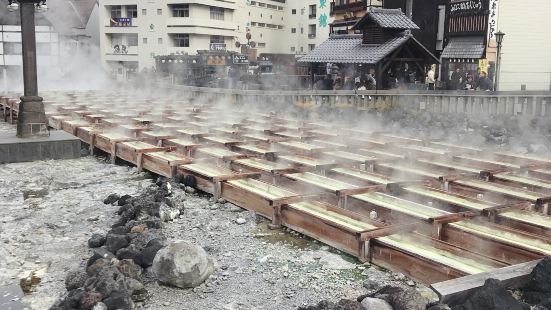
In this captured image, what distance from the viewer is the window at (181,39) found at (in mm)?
42281

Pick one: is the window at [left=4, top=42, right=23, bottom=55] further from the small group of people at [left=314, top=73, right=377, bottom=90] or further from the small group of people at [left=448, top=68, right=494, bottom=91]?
the small group of people at [left=448, top=68, right=494, bottom=91]

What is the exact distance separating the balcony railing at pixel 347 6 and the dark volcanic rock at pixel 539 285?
76.2 ft

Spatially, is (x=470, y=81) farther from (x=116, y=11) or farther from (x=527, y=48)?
(x=116, y=11)

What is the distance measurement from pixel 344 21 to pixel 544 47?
9698 mm

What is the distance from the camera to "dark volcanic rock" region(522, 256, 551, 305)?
3.49 meters

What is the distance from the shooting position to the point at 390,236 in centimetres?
475

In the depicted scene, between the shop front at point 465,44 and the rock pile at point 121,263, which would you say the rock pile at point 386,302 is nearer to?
the rock pile at point 121,263

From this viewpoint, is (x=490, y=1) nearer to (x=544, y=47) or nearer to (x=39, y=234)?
(x=544, y=47)

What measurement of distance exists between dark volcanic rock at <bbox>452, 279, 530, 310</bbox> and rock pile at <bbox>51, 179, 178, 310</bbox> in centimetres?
226

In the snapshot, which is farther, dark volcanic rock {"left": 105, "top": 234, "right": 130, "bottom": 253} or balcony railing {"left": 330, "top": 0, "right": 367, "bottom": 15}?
balcony railing {"left": 330, "top": 0, "right": 367, "bottom": 15}

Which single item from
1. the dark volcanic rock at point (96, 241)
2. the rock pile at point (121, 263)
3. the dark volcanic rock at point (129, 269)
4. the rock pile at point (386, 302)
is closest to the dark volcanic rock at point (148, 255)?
the rock pile at point (121, 263)

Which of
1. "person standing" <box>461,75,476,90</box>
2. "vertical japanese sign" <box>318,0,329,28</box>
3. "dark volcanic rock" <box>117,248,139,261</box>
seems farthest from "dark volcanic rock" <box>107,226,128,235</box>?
"vertical japanese sign" <box>318,0,329,28</box>

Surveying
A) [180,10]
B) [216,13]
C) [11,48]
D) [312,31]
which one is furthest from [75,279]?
[312,31]

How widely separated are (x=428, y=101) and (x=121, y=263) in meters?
12.1
